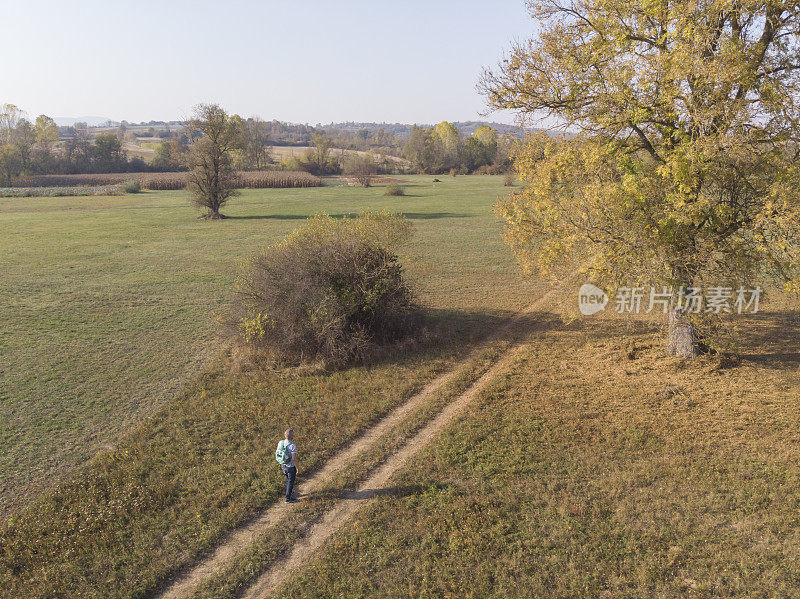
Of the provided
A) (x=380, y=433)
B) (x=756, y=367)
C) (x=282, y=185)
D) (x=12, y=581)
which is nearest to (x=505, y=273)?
(x=756, y=367)

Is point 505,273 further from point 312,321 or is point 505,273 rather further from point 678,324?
point 312,321

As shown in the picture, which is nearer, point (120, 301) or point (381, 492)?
point (381, 492)

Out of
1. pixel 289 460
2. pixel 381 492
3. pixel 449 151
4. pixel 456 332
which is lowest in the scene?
pixel 381 492

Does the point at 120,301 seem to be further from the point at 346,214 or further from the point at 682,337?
the point at 346,214

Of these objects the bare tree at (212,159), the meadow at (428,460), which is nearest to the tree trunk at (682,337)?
the meadow at (428,460)

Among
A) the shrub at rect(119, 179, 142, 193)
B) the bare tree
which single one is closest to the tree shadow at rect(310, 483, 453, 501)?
the bare tree

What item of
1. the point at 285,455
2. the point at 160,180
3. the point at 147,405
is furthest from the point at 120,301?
the point at 160,180
